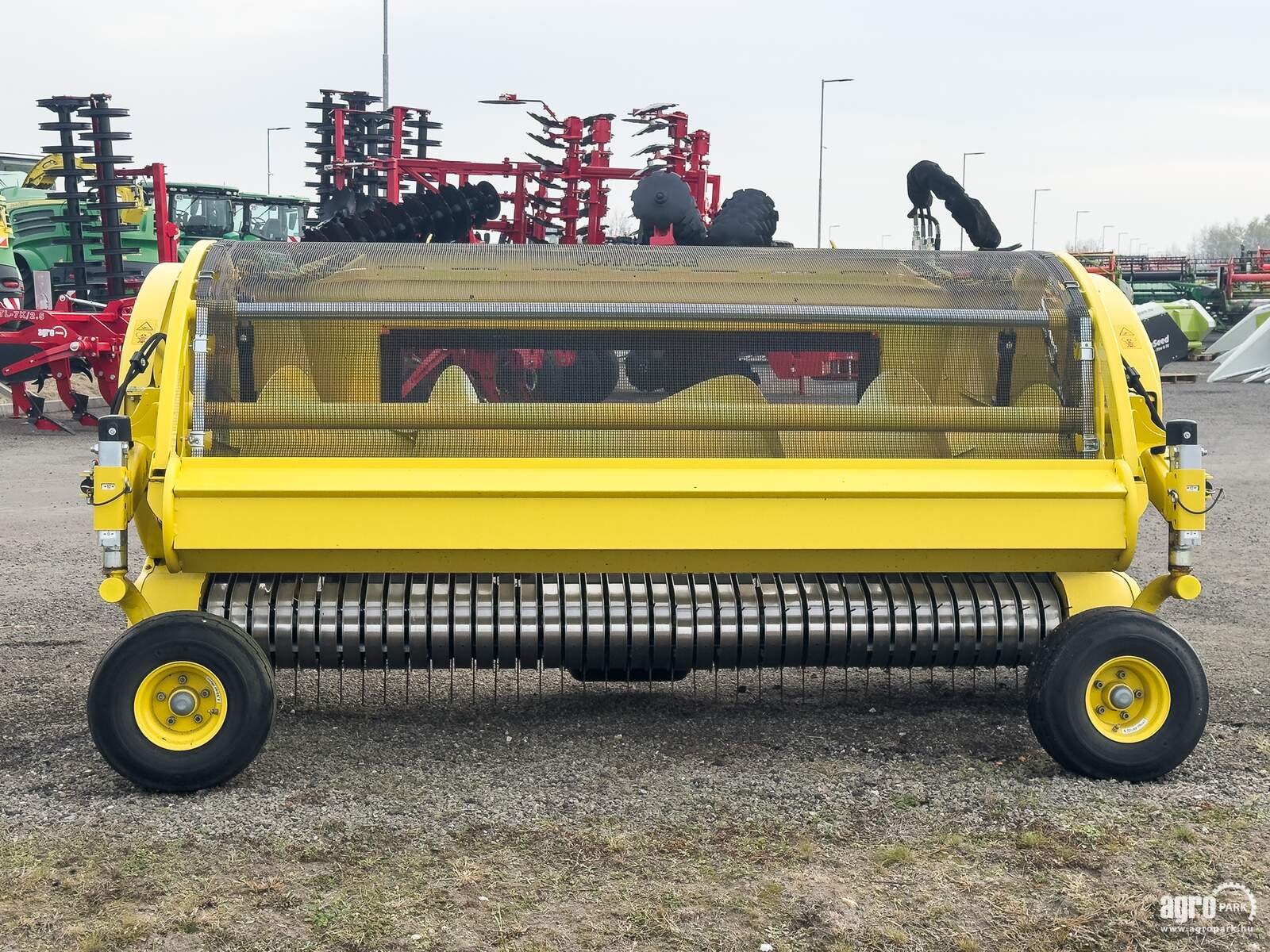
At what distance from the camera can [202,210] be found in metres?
22.3

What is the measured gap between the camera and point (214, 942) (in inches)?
126

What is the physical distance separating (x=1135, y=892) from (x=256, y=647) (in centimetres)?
251

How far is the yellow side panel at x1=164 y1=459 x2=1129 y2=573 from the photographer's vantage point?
410 cm

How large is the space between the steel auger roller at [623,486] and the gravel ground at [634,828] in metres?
0.28

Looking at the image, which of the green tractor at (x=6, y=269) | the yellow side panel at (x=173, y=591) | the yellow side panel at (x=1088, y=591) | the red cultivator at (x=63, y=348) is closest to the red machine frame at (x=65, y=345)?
the red cultivator at (x=63, y=348)

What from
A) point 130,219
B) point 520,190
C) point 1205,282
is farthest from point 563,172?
point 1205,282

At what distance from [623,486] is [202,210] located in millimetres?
19872

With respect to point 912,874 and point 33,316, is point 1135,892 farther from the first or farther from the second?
point 33,316

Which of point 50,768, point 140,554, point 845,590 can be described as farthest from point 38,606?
point 845,590

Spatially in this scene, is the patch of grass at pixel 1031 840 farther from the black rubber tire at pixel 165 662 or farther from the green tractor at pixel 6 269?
the green tractor at pixel 6 269

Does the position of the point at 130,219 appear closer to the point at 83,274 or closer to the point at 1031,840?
the point at 83,274

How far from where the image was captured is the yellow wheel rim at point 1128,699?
419cm

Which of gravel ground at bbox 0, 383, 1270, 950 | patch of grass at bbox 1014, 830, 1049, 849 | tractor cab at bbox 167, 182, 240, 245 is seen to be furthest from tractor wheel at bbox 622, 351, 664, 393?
tractor cab at bbox 167, 182, 240, 245

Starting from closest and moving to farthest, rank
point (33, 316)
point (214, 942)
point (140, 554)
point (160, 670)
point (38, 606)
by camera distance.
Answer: point (214, 942)
point (160, 670)
point (38, 606)
point (140, 554)
point (33, 316)
